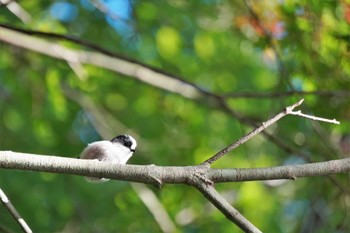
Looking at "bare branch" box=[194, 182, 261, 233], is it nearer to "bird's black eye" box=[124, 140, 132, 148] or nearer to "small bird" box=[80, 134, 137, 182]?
"small bird" box=[80, 134, 137, 182]

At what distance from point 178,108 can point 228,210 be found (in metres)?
5.04

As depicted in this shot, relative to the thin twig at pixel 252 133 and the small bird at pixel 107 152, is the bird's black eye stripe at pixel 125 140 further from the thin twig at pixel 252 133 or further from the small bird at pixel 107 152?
the thin twig at pixel 252 133

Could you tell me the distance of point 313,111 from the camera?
5.83 meters

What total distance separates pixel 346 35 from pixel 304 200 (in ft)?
11.7

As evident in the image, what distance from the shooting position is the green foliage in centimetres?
589

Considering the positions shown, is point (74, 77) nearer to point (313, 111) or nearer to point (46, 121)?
point (46, 121)

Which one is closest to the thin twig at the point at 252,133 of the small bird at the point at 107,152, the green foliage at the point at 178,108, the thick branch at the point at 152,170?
the thick branch at the point at 152,170

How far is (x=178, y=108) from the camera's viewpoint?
805 cm

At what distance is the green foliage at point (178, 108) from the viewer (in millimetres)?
5895

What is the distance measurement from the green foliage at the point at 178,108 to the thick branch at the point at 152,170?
251cm

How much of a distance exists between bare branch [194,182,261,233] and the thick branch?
44 millimetres

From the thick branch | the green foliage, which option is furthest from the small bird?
the green foliage

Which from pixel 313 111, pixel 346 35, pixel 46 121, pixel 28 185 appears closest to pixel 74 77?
pixel 46 121

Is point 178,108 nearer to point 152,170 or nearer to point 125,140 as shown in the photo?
point 125,140
